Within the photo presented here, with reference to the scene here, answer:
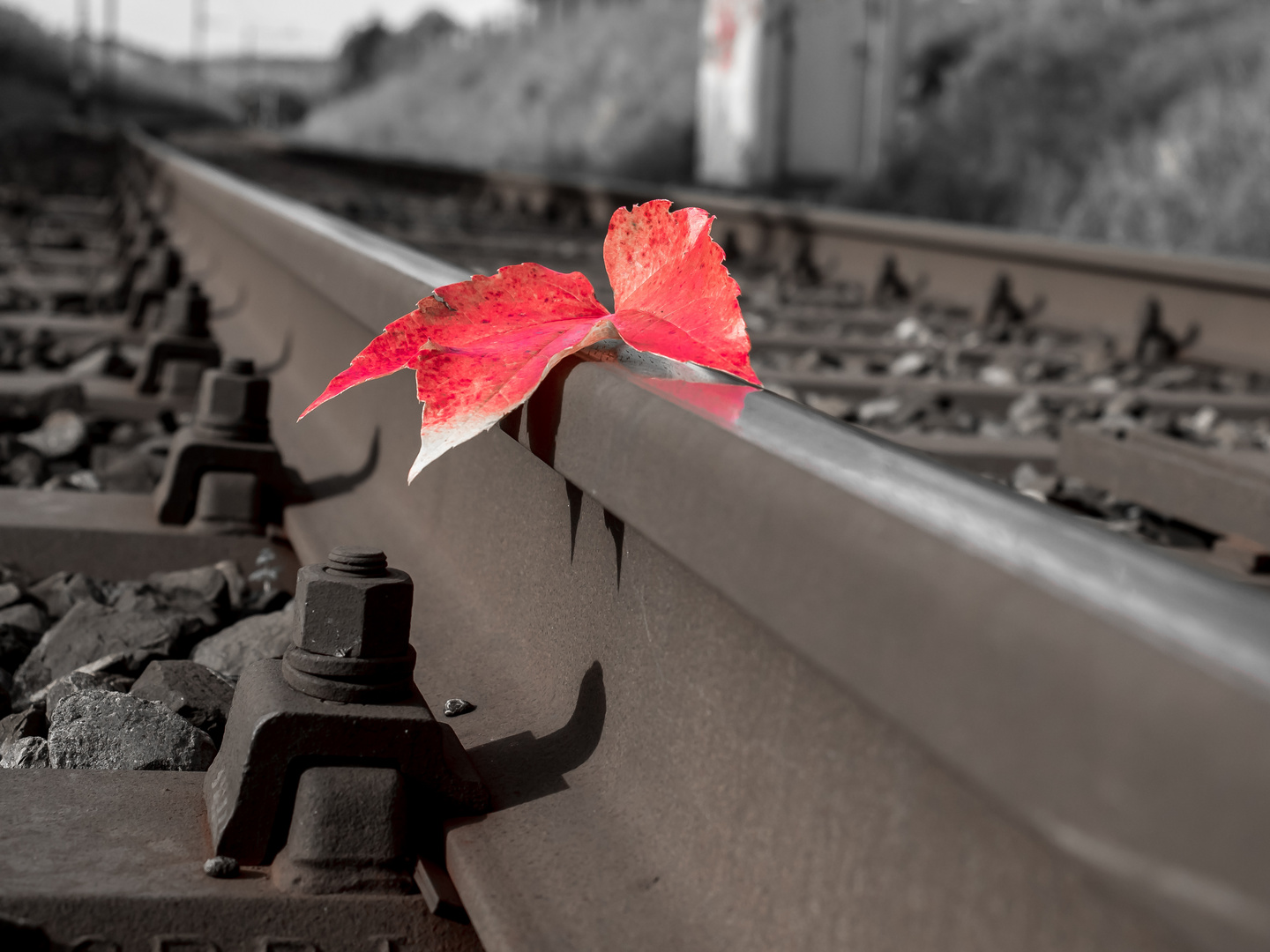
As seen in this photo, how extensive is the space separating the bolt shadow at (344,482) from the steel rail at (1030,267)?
3.46m

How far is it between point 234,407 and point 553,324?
1.12 metres

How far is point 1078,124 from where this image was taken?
17812 millimetres

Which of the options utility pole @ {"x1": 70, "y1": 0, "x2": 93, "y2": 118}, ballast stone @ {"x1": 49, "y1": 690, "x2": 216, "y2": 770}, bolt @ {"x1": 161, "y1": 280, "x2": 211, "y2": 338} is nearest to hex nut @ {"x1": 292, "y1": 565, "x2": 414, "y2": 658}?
ballast stone @ {"x1": 49, "y1": 690, "x2": 216, "y2": 770}

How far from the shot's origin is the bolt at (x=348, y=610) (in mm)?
1376

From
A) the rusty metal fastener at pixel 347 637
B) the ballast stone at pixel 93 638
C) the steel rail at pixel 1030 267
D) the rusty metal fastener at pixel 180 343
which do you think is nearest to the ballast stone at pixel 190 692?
the ballast stone at pixel 93 638

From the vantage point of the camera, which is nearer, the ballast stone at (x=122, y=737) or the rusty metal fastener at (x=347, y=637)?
the rusty metal fastener at (x=347, y=637)

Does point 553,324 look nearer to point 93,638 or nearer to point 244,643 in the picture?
point 244,643

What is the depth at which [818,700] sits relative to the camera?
1.05 m

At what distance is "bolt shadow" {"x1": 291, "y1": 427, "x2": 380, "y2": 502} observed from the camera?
255cm

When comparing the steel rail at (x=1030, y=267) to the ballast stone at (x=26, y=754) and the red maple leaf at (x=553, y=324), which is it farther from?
the ballast stone at (x=26, y=754)

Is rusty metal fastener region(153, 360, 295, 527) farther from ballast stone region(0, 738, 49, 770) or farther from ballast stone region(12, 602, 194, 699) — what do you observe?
ballast stone region(0, 738, 49, 770)

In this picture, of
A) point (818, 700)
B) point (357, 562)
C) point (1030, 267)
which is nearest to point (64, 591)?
point (357, 562)

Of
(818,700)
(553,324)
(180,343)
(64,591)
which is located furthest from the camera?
(180,343)

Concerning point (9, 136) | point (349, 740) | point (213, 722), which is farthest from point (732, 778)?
point (9, 136)
